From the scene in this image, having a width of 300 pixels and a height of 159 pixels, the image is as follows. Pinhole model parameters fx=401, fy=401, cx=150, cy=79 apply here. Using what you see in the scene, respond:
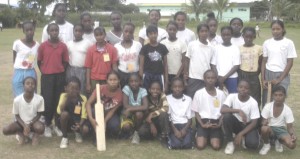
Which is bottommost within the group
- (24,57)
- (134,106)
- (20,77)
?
(134,106)

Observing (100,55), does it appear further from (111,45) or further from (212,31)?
(212,31)

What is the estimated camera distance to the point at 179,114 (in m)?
5.65

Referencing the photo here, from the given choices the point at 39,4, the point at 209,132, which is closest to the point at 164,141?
the point at 209,132

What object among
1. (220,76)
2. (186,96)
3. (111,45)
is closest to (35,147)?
(111,45)

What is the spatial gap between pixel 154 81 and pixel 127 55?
0.56 m

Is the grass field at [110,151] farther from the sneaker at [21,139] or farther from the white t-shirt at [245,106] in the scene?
the white t-shirt at [245,106]

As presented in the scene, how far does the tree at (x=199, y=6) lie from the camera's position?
191ft

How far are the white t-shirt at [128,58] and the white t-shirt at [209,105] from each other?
3.54 ft

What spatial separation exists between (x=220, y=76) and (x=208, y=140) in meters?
0.96

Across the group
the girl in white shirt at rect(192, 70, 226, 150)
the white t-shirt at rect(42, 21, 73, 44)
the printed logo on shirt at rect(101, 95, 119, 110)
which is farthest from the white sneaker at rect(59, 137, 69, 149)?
the girl in white shirt at rect(192, 70, 226, 150)

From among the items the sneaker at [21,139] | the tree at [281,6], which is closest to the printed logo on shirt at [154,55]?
the sneaker at [21,139]

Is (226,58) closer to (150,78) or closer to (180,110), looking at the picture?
(180,110)

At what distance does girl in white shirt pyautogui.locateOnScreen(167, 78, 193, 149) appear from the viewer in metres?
5.44

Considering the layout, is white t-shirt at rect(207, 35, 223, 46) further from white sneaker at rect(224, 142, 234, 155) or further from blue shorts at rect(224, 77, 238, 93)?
white sneaker at rect(224, 142, 234, 155)
